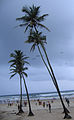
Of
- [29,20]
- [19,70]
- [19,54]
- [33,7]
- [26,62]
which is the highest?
[33,7]

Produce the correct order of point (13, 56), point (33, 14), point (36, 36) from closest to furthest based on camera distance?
point (33, 14) → point (36, 36) → point (13, 56)

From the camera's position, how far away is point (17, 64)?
23.4m

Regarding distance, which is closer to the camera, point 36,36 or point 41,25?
point 41,25

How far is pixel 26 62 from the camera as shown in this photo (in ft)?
→ 77.3

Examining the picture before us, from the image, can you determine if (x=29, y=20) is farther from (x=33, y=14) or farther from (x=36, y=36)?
(x=36, y=36)

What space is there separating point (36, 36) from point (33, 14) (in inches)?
124

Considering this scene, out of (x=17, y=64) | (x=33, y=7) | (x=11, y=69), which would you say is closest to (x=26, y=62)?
(x=17, y=64)

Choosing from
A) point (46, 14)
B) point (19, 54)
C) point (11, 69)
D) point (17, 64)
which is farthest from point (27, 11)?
point (11, 69)

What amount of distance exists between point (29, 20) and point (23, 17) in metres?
0.95

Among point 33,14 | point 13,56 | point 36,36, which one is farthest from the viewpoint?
point 13,56

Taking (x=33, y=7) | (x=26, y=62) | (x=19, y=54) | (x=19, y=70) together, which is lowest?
(x=19, y=70)

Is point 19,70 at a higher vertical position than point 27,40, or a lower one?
lower

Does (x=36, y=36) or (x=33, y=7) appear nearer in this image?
(x=33, y=7)

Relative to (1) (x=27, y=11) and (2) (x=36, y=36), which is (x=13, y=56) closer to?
(2) (x=36, y=36)
